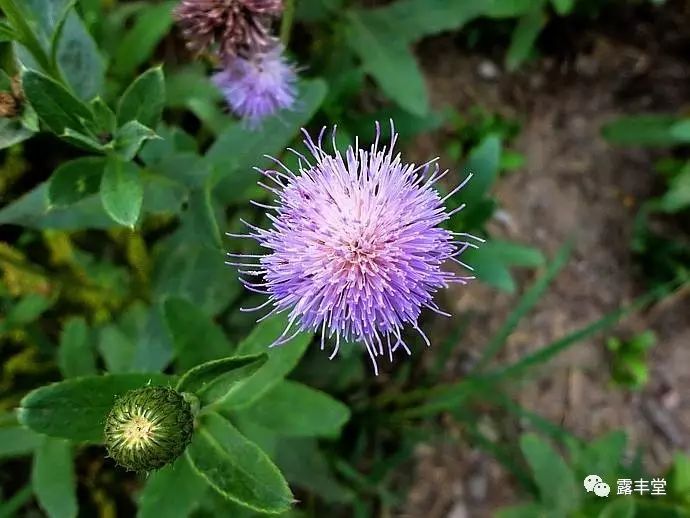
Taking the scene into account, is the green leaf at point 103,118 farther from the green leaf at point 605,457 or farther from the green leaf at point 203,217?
the green leaf at point 605,457

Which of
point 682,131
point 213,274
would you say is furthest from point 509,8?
point 213,274

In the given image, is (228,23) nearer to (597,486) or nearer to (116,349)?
(116,349)

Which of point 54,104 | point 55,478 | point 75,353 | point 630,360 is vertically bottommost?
point 55,478

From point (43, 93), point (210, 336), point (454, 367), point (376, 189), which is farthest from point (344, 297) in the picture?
point (454, 367)

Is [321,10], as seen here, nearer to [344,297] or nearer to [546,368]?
[344,297]

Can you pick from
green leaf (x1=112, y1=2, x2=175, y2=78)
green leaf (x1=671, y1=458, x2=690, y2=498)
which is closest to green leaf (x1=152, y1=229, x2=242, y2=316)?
green leaf (x1=112, y1=2, x2=175, y2=78)

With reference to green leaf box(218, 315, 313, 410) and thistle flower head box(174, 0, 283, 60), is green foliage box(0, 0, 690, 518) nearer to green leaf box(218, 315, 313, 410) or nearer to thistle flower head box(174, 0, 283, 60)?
green leaf box(218, 315, 313, 410)
